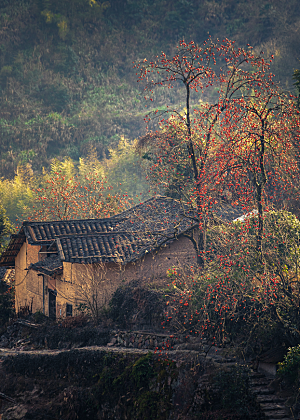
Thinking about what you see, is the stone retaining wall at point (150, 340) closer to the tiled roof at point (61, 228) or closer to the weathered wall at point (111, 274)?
the weathered wall at point (111, 274)

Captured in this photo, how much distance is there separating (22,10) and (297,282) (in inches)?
4161

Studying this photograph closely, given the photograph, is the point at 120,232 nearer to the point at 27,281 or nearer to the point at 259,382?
the point at 27,281

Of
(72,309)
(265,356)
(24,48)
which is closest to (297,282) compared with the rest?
(265,356)

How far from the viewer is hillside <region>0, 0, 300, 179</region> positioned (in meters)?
74.9

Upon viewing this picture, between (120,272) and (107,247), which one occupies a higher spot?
(107,247)

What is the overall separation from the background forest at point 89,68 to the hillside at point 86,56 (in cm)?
20

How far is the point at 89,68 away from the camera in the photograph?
94250 mm

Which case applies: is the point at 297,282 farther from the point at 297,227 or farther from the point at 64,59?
the point at 64,59

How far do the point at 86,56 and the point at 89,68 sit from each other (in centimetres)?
359

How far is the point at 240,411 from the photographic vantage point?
10914 mm

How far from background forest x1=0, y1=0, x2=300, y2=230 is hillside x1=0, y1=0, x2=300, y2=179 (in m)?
0.20

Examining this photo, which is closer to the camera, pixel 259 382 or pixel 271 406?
pixel 271 406

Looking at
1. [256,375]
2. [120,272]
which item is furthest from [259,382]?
[120,272]

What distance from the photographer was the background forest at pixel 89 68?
66312 mm
